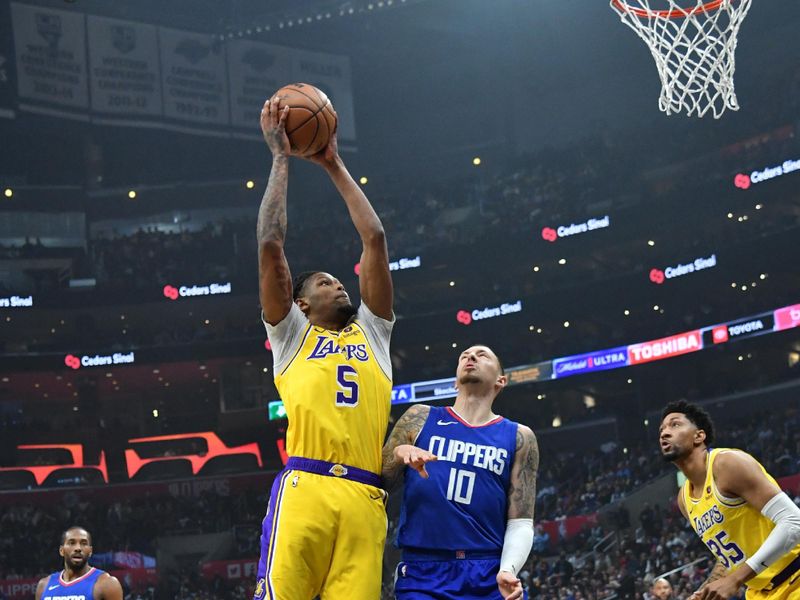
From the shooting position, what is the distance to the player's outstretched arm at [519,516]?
4.33 meters

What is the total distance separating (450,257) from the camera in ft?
102

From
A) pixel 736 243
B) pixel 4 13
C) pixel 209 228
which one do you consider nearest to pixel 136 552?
pixel 209 228

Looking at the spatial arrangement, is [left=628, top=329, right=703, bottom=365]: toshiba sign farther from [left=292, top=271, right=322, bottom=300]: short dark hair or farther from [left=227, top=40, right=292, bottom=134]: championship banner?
[left=292, top=271, right=322, bottom=300]: short dark hair

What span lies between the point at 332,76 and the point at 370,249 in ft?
91.9

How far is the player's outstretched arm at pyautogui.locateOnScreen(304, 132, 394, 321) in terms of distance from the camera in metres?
4.66

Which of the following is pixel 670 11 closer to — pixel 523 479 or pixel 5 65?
pixel 523 479

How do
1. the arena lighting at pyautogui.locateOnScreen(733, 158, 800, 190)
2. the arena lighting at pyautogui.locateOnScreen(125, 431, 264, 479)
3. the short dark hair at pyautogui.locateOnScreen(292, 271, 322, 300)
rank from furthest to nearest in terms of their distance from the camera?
the arena lighting at pyautogui.locateOnScreen(125, 431, 264, 479), the arena lighting at pyautogui.locateOnScreen(733, 158, 800, 190), the short dark hair at pyautogui.locateOnScreen(292, 271, 322, 300)

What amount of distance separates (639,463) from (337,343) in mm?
22814

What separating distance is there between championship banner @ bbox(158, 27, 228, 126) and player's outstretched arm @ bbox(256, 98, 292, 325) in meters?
26.2

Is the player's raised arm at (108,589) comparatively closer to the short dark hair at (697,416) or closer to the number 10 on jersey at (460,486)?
the number 10 on jersey at (460,486)

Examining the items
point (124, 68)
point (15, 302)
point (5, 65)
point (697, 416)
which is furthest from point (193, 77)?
point (697, 416)

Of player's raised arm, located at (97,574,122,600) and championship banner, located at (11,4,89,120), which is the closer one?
player's raised arm, located at (97,574,122,600)

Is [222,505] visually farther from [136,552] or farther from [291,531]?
[291,531]

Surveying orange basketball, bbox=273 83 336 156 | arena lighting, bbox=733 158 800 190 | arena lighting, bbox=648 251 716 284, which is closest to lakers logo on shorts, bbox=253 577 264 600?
orange basketball, bbox=273 83 336 156
